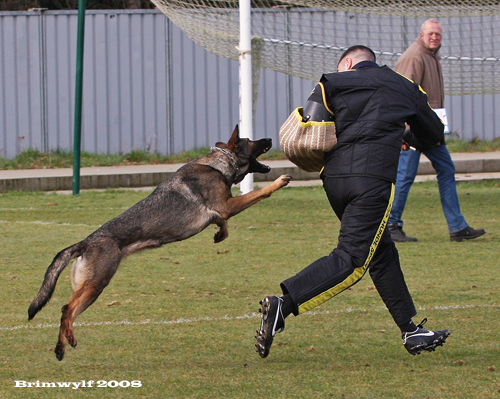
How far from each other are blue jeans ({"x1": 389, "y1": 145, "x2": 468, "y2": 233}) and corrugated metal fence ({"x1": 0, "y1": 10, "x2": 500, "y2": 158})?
983 centimetres

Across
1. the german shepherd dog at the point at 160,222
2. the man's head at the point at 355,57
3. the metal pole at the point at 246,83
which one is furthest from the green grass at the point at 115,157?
the man's head at the point at 355,57

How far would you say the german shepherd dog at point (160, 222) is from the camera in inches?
176

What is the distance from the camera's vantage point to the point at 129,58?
685 inches

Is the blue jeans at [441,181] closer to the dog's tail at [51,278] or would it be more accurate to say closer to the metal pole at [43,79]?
the dog's tail at [51,278]

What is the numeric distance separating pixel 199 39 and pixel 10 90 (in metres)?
7.14

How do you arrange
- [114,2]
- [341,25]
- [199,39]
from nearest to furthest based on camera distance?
[199,39]
[341,25]
[114,2]

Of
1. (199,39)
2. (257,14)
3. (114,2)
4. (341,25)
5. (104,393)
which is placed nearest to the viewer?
(104,393)

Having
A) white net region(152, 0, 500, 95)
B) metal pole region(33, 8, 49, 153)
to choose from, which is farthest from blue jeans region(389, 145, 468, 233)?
metal pole region(33, 8, 49, 153)

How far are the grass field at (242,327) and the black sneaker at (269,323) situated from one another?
0.58 ft

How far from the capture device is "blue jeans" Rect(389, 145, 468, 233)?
25.6 feet

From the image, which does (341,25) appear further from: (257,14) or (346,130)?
(346,130)

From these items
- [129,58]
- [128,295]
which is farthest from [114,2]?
[128,295]

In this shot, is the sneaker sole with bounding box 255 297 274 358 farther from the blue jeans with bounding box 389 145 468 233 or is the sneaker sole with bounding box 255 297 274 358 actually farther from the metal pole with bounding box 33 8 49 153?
the metal pole with bounding box 33 8 49 153

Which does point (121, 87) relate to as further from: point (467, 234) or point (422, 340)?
point (422, 340)
